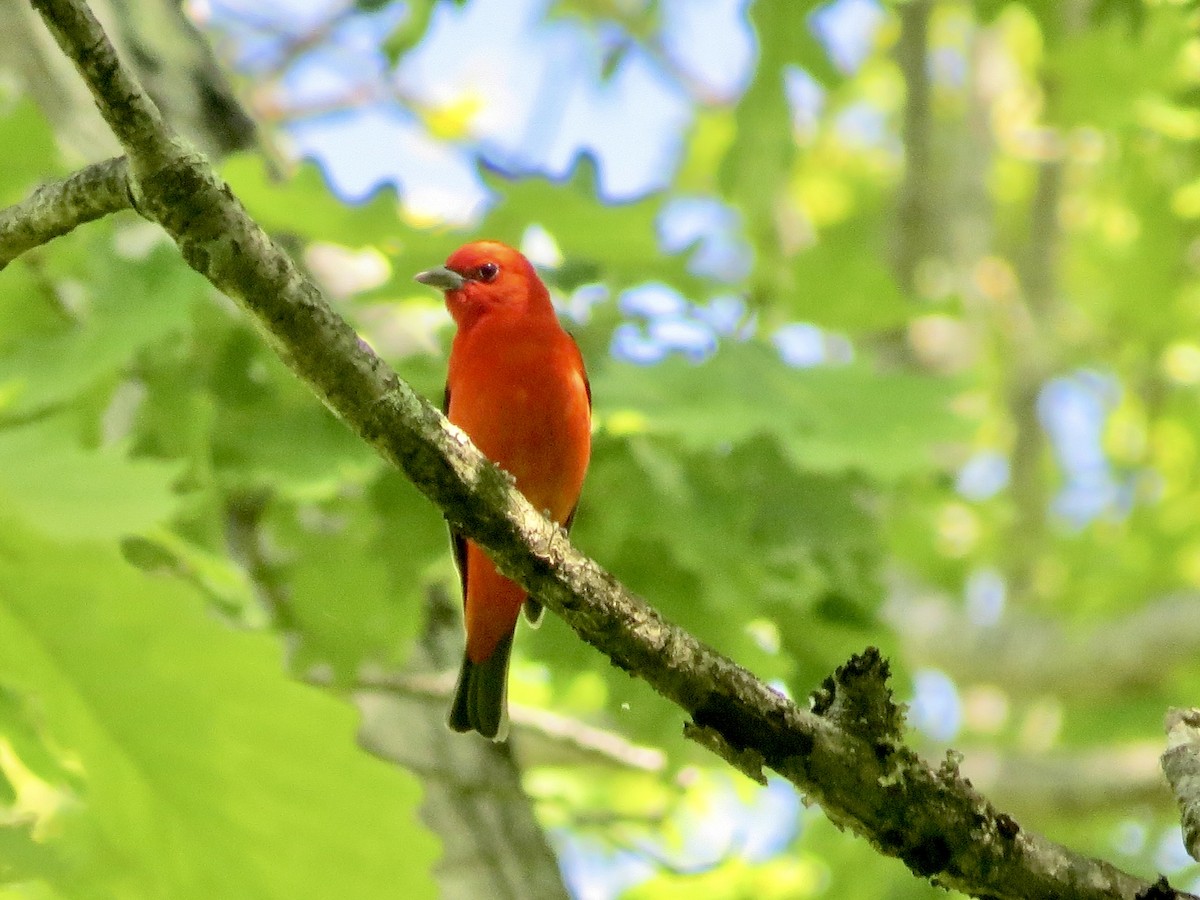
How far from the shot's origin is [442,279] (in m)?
4.64

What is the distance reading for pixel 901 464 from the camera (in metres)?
3.93

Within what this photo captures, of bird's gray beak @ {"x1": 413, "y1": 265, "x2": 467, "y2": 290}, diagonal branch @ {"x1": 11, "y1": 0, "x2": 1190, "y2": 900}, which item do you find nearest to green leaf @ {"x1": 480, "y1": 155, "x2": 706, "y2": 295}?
bird's gray beak @ {"x1": 413, "y1": 265, "x2": 467, "y2": 290}

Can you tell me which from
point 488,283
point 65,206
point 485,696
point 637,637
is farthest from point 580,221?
point 65,206

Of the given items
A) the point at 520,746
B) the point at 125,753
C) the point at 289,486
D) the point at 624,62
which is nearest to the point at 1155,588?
the point at 520,746

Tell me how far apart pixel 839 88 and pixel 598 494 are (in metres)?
1.84

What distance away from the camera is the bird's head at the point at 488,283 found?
4.68 meters

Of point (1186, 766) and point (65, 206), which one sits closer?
A: point (65, 206)

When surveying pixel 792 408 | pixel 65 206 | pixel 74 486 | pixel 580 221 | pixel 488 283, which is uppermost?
pixel 488 283

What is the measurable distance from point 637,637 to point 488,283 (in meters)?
2.47

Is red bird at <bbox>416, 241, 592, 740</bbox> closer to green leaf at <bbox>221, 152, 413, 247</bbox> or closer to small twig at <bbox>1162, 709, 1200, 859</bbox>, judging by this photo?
green leaf at <bbox>221, 152, 413, 247</bbox>

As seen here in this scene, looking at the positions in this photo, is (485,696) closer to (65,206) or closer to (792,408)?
(792,408)

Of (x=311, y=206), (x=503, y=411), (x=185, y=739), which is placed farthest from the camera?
(x=503, y=411)

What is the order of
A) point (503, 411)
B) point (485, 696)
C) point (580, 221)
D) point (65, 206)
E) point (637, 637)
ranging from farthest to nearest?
point (485, 696), point (503, 411), point (580, 221), point (637, 637), point (65, 206)

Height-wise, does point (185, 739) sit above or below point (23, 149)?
below
